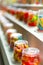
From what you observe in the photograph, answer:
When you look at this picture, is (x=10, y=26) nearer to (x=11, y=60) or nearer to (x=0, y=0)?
(x=11, y=60)

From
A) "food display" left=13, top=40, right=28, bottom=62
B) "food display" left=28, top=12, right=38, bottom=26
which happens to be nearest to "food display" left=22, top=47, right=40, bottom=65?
"food display" left=13, top=40, right=28, bottom=62

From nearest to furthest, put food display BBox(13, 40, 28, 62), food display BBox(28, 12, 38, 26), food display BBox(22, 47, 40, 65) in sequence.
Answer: food display BBox(22, 47, 40, 65), food display BBox(13, 40, 28, 62), food display BBox(28, 12, 38, 26)

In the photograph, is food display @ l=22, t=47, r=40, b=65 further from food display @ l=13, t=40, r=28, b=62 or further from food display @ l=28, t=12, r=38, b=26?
food display @ l=28, t=12, r=38, b=26

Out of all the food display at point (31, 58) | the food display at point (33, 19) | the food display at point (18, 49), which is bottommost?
the food display at point (18, 49)

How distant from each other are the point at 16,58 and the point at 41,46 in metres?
0.34

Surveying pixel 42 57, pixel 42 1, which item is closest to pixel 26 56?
pixel 42 57

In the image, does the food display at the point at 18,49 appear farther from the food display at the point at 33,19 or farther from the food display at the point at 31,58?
the food display at the point at 33,19

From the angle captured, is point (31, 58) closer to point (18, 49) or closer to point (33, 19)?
point (18, 49)

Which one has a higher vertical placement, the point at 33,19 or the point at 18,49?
the point at 33,19

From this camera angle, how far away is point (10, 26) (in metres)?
3.11

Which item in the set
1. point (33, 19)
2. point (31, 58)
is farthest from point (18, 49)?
point (33, 19)

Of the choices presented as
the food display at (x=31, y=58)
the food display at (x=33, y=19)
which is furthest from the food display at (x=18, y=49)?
the food display at (x=33, y=19)

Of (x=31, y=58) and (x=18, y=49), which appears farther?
(x=18, y=49)

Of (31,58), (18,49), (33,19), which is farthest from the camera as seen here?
(33,19)
